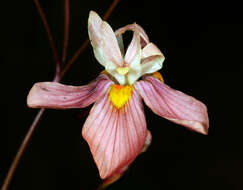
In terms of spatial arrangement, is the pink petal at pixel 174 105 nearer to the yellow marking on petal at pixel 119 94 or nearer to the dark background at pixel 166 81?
the yellow marking on petal at pixel 119 94

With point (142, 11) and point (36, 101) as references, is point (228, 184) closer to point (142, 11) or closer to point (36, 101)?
point (142, 11)

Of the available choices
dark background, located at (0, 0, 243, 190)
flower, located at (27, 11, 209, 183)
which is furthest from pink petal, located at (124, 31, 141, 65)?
dark background, located at (0, 0, 243, 190)

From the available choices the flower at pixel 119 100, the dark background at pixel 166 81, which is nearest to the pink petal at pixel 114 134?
the flower at pixel 119 100

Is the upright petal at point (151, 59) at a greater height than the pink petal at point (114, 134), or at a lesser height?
greater

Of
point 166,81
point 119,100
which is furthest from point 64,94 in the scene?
point 166,81

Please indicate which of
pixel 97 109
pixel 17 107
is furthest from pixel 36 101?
pixel 17 107

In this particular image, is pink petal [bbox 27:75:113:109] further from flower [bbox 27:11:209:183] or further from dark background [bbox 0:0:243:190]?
dark background [bbox 0:0:243:190]

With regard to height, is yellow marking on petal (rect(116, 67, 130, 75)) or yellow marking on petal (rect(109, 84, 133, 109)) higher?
yellow marking on petal (rect(116, 67, 130, 75))
